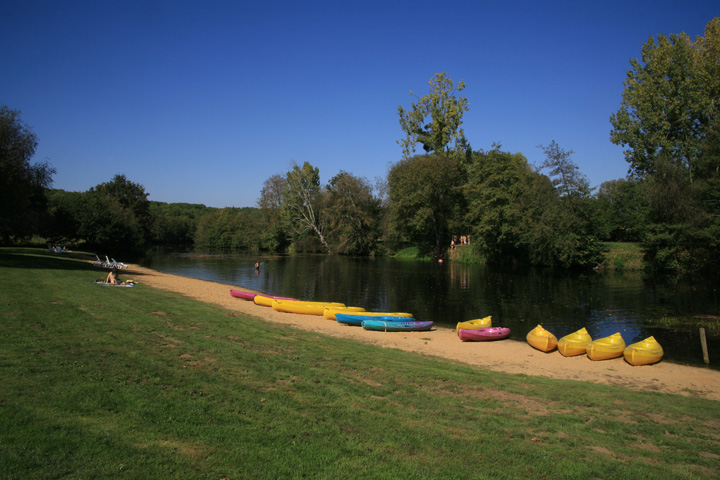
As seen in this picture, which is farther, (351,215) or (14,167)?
(351,215)

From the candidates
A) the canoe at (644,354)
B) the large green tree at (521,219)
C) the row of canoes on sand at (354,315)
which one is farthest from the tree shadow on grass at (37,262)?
the large green tree at (521,219)

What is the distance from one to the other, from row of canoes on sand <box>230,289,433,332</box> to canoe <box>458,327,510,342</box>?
79.4 inches

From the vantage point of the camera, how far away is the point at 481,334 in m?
17.8

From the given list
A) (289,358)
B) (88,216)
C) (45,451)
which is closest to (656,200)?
(289,358)

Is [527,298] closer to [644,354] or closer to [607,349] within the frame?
[607,349]

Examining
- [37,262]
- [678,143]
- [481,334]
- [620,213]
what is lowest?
[481,334]

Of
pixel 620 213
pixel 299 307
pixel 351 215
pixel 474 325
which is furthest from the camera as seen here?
pixel 351 215

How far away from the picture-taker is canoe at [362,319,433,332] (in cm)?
1884

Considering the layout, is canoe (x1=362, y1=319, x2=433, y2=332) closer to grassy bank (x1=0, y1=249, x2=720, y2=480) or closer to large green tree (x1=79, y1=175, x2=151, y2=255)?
grassy bank (x1=0, y1=249, x2=720, y2=480)

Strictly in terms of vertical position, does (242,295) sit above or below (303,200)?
below

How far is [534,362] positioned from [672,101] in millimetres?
43548

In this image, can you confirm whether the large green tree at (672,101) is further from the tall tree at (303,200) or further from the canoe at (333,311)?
the tall tree at (303,200)

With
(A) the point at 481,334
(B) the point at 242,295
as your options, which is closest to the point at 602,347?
(A) the point at 481,334

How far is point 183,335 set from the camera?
1141 cm
